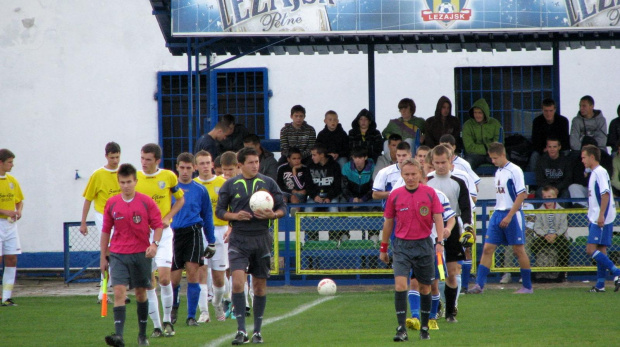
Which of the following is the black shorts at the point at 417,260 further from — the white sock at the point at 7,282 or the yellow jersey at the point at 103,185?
the white sock at the point at 7,282

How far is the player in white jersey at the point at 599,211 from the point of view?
14.0 m

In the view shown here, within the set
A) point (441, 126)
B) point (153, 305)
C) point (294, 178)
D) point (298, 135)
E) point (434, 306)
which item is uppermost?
point (441, 126)

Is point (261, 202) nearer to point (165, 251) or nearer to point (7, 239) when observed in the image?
point (165, 251)

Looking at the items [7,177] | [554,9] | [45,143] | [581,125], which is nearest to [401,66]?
[581,125]

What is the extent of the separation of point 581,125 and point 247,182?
400 inches

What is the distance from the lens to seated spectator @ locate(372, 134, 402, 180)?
1617 centimetres

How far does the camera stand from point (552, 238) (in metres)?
15.4

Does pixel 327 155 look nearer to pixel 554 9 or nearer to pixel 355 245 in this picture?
pixel 355 245

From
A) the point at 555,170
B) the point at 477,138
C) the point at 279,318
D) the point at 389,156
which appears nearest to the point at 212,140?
the point at 389,156

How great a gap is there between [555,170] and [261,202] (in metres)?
9.04

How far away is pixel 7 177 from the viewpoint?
1401cm

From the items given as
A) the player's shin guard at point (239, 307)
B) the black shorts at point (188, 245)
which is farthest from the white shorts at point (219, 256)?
the player's shin guard at point (239, 307)

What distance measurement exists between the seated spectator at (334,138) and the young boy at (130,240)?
880cm

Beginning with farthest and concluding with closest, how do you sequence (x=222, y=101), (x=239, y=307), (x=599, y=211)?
(x=222, y=101) < (x=599, y=211) < (x=239, y=307)
